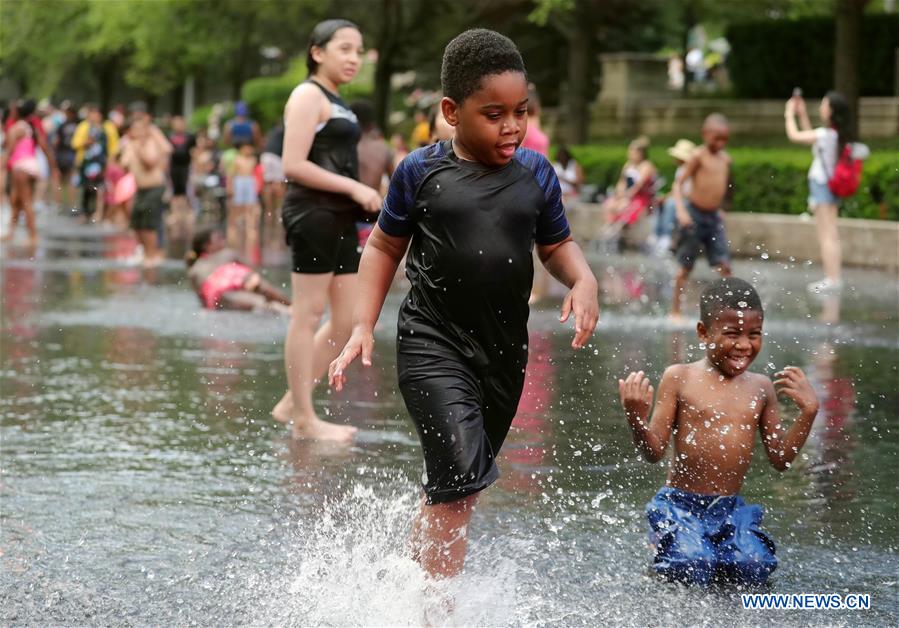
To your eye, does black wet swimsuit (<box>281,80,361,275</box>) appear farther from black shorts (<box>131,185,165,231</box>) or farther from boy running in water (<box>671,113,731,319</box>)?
black shorts (<box>131,185,165,231</box>)

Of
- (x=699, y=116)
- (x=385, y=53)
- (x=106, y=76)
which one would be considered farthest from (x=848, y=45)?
(x=106, y=76)

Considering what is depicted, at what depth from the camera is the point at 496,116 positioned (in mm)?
4738

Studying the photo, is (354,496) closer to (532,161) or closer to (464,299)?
(464,299)

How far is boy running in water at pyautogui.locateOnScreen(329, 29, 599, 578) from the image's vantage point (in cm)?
472

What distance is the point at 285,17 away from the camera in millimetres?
37062

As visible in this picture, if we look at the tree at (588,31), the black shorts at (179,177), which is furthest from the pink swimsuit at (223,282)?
the tree at (588,31)

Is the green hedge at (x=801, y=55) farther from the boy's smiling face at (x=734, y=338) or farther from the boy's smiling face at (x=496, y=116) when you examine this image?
the boy's smiling face at (x=496, y=116)

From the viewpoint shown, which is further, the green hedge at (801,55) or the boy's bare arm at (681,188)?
the green hedge at (801,55)

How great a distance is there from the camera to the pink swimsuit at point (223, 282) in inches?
527

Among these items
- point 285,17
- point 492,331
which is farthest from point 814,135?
point 285,17

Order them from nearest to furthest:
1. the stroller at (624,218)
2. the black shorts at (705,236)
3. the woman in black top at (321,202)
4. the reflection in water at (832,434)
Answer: the reflection in water at (832,434) < the woman in black top at (321,202) < the black shorts at (705,236) < the stroller at (624,218)

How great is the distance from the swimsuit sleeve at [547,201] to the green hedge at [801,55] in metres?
27.5

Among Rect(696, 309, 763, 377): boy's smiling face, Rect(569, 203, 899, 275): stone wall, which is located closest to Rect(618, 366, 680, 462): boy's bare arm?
Rect(696, 309, 763, 377): boy's smiling face

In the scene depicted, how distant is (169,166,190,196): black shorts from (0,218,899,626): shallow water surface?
15.2 meters
